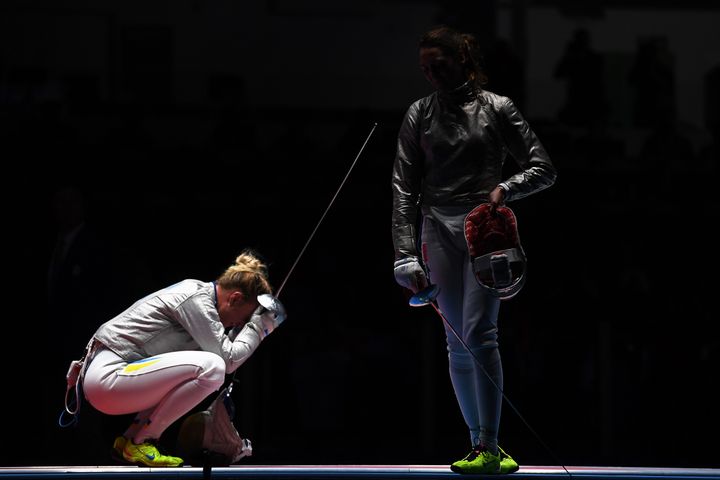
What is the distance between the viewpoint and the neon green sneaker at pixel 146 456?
353 centimetres

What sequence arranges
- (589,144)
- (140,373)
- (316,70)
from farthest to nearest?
(316,70)
(589,144)
(140,373)

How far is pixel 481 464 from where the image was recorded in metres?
3.44

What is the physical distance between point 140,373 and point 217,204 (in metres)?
2.55

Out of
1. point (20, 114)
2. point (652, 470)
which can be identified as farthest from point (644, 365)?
point (20, 114)

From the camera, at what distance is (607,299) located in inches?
228

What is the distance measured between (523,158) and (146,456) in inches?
66.1

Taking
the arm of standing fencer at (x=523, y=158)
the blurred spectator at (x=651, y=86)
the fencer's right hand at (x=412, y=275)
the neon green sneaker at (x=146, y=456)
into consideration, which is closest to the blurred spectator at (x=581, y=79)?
the blurred spectator at (x=651, y=86)

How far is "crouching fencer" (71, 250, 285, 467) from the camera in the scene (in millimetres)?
3484

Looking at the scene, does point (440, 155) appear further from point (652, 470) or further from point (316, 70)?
point (316, 70)

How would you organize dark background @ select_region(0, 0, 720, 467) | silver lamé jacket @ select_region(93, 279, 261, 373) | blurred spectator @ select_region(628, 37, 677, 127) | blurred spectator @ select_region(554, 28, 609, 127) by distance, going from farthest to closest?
blurred spectator @ select_region(628, 37, 677, 127), blurred spectator @ select_region(554, 28, 609, 127), dark background @ select_region(0, 0, 720, 467), silver lamé jacket @ select_region(93, 279, 261, 373)

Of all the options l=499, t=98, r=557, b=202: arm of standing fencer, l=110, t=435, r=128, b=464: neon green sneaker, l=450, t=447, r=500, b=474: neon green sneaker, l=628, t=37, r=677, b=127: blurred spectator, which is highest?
l=628, t=37, r=677, b=127: blurred spectator

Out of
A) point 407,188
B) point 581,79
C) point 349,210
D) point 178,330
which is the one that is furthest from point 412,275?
point 581,79

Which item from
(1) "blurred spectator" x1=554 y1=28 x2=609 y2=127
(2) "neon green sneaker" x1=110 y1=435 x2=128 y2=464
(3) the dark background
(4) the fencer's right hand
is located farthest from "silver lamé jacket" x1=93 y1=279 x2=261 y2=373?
(1) "blurred spectator" x1=554 y1=28 x2=609 y2=127

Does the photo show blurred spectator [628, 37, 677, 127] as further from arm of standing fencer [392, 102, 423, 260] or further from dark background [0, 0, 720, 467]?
arm of standing fencer [392, 102, 423, 260]
